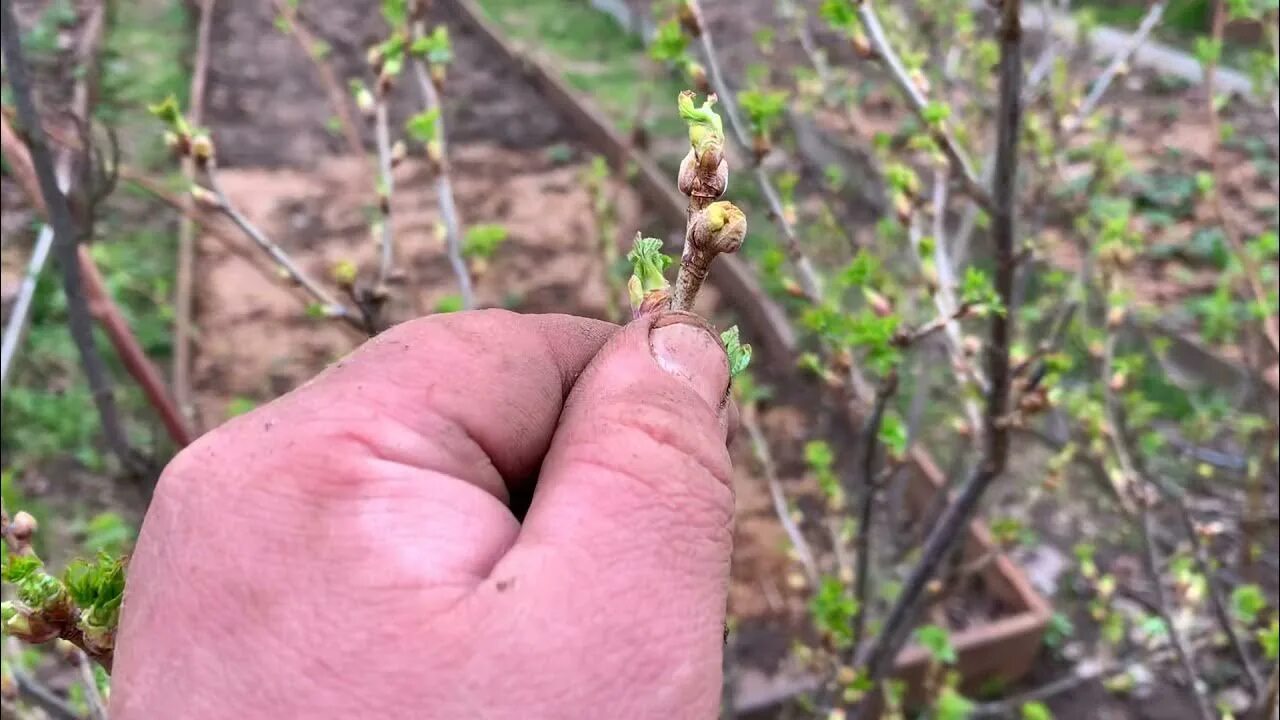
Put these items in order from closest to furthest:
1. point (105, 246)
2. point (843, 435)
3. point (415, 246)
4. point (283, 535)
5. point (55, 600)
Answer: point (283, 535) → point (55, 600) → point (843, 435) → point (105, 246) → point (415, 246)

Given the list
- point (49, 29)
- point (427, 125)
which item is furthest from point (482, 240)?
point (49, 29)

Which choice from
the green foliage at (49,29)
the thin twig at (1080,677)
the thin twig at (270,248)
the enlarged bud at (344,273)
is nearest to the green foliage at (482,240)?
the thin twig at (270,248)

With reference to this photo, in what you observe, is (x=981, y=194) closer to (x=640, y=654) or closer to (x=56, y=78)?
(x=640, y=654)

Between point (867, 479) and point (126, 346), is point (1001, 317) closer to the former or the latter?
point (867, 479)

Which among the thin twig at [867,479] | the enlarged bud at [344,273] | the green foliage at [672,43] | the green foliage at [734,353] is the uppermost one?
the green foliage at [672,43]

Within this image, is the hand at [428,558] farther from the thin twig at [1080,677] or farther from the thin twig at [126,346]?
the thin twig at [1080,677]

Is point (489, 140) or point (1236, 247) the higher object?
point (1236, 247)

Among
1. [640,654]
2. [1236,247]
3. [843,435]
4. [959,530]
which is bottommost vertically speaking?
[843,435]

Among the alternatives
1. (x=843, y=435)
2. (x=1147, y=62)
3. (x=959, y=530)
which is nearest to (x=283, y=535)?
(x=959, y=530)
